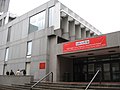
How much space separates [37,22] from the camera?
794 inches

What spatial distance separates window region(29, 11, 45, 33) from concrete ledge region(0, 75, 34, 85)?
21.1 feet

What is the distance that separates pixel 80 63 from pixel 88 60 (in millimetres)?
1114

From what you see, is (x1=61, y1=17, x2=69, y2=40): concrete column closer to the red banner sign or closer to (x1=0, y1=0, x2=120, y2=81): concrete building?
(x1=0, y1=0, x2=120, y2=81): concrete building

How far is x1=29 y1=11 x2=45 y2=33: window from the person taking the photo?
63.6ft

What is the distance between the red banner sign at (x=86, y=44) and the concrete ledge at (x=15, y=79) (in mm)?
4404

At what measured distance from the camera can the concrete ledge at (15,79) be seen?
15.4 metres

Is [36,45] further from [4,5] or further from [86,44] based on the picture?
[4,5]

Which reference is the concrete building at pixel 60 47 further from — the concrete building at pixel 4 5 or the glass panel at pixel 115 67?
the concrete building at pixel 4 5

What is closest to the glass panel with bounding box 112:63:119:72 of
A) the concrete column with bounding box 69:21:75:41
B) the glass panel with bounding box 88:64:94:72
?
the glass panel with bounding box 88:64:94:72

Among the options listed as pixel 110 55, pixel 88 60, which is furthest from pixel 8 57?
pixel 110 55

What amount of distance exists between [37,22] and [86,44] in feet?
28.0

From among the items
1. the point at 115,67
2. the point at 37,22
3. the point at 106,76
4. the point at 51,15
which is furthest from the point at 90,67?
the point at 37,22

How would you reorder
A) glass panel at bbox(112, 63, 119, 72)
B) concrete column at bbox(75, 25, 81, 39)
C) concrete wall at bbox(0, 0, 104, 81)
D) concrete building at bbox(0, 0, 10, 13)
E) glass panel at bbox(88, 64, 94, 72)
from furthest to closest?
concrete building at bbox(0, 0, 10, 13) → concrete column at bbox(75, 25, 81, 39) → concrete wall at bbox(0, 0, 104, 81) → glass panel at bbox(88, 64, 94, 72) → glass panel at bbox(112, 63, 119, 72)

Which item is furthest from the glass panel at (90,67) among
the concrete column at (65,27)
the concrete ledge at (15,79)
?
the concrete ledge at (15,79)
